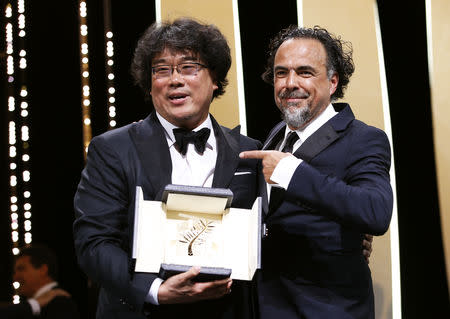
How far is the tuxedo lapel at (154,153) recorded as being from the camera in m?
2.15

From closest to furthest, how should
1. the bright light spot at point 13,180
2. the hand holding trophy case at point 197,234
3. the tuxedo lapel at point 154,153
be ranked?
1. the hand holding trophy case at point 197,234
2. the tuxedo lapel at point 154,153
3. the bright light spot at point 13,180

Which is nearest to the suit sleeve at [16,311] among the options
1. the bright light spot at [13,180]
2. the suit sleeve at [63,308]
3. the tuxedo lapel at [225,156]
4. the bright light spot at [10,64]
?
the suit sleeve at [63,308]

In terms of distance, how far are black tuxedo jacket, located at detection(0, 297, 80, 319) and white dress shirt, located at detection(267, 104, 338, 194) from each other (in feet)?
6.19

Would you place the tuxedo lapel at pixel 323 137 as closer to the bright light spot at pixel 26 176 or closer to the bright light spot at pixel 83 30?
the bright light spot at pixel 83 30

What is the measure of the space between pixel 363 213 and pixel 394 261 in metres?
1.58

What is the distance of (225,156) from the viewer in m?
2.31

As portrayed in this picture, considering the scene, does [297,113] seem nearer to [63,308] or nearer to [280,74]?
[280,74]

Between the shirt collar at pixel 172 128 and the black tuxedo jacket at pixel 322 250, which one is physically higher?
the shirt collar at pixel 172 128

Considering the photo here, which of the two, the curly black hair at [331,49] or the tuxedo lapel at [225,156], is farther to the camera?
the curly black hair at [331,49]

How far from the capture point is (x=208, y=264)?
1.88 meters

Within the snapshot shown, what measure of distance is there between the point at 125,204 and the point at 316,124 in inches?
31.0

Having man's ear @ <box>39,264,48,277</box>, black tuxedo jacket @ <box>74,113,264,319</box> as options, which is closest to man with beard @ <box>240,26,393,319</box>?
black tuxedo jacket @ <box>74,113,264,319</box>

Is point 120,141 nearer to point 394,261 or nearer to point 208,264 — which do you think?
point 208,264

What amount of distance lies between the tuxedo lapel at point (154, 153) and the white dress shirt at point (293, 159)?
38 centimetres
